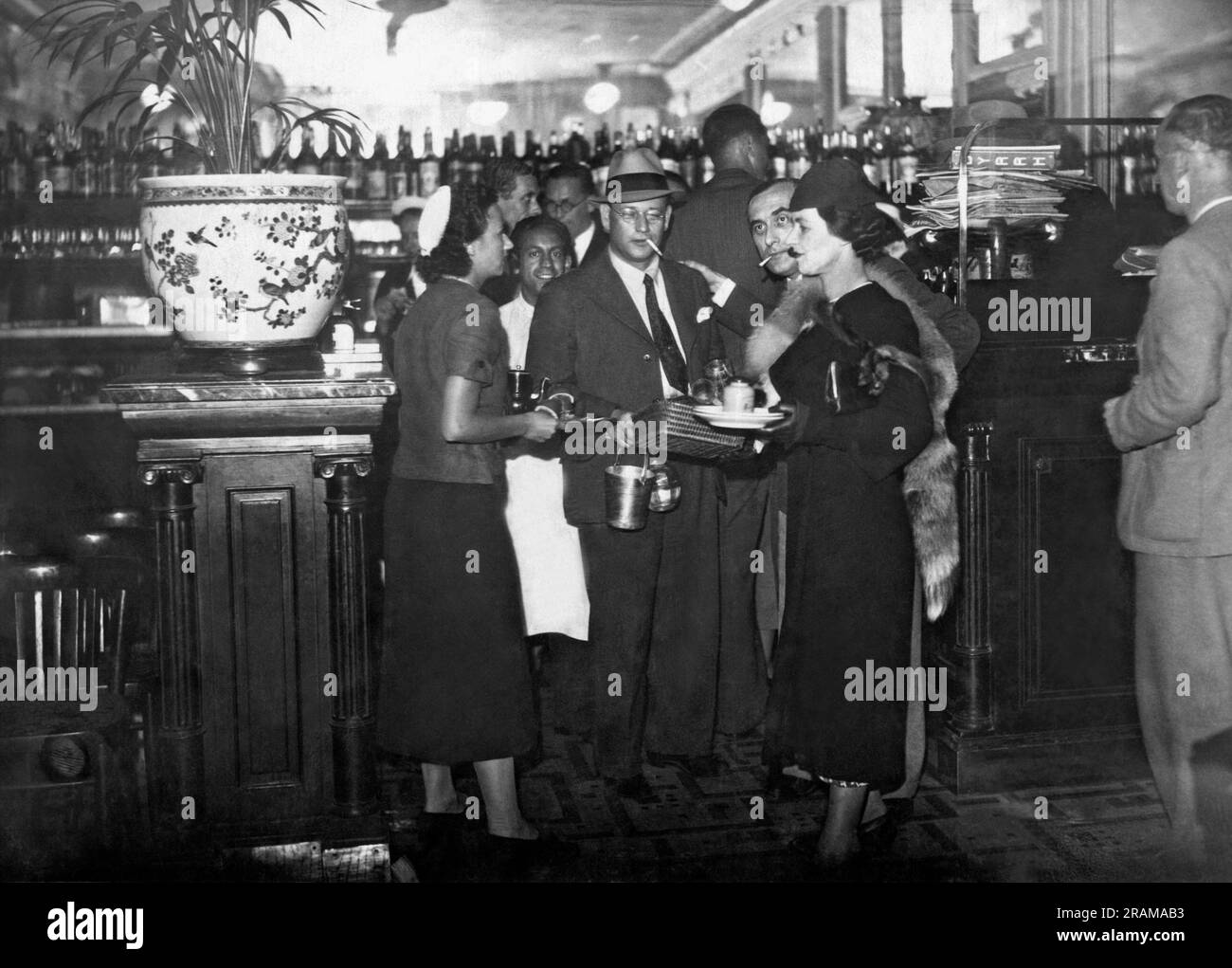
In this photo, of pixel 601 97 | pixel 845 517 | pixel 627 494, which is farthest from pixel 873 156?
pixel 845 517

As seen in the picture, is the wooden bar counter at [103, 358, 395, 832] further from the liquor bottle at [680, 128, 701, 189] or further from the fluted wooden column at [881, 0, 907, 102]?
the fluted wooden column at [881, 0, 907, 102]

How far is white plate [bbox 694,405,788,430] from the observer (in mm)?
2846

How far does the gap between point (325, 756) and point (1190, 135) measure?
7.14 ft

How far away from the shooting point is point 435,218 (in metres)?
2.94

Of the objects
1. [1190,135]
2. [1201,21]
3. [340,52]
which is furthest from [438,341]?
[340,52]

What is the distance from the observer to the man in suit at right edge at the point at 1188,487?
2719mm

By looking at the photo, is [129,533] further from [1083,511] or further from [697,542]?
[1083,511]

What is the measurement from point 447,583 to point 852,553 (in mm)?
864

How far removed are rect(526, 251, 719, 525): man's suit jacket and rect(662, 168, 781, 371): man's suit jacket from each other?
0.61 m

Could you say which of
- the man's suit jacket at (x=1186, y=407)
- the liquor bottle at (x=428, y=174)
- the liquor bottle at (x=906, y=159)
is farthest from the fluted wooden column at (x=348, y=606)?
the liquor bottle at (x=906, y=159)

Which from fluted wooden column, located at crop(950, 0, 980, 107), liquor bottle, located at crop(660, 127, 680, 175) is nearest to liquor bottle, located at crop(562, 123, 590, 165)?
liquor bottle, located at crop(660, 127, 680, 175)

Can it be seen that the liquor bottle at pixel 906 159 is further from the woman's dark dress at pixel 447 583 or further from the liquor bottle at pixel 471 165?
the woman's dark dress at pixel 447 583

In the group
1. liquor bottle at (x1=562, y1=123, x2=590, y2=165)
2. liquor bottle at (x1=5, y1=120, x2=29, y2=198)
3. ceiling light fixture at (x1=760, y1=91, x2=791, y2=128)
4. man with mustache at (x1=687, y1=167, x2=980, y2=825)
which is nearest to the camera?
man with mustache at (x1=687, y1=167, x2=980, y2=825)
